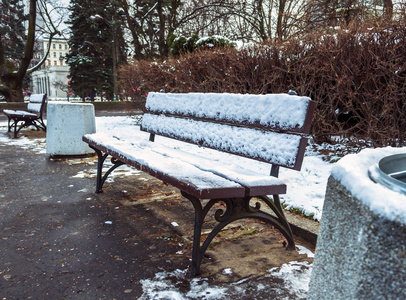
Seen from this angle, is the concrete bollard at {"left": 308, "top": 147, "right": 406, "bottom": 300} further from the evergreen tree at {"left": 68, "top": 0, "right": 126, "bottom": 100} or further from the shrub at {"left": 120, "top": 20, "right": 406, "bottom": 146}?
the evergreen tree at {"left": 68, "top": 0, "right": 126, "bottom": 100}

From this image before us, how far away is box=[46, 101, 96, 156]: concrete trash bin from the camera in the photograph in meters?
5.59

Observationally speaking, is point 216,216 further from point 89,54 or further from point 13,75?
point 89,54

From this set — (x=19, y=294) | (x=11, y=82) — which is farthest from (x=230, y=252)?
(x=11, y=82)

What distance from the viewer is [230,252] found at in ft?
7.93

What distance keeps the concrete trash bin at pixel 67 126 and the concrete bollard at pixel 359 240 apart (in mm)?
5289

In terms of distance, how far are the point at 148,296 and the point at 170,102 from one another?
2444 mm

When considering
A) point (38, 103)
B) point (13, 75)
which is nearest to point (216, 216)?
point (38, 103)

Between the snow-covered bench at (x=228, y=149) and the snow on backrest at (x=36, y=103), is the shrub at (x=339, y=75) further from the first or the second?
the snow on backrest at (x=36, y=103)

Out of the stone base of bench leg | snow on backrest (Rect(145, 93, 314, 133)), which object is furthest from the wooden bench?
the stone base of bench leg

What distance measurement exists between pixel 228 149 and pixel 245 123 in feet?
0.98

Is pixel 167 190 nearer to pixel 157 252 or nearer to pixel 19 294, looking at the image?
pixel 157 252

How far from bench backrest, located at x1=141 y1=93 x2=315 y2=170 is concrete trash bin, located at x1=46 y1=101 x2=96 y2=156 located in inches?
85.9

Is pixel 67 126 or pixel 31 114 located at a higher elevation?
pixel 67 126

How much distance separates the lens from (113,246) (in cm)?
251
